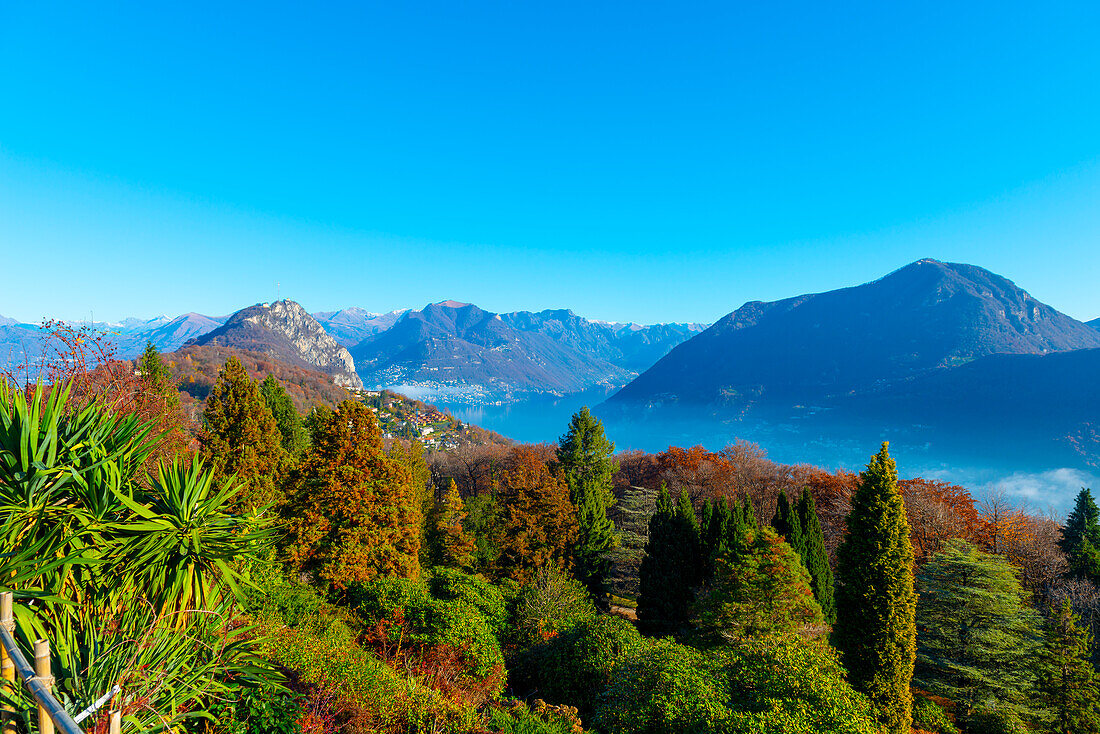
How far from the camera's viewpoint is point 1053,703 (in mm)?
13516

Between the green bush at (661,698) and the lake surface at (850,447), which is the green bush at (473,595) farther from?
the lake surface at (850,447)

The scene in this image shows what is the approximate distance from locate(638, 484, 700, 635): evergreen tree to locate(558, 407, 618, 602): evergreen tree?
4.00 meters

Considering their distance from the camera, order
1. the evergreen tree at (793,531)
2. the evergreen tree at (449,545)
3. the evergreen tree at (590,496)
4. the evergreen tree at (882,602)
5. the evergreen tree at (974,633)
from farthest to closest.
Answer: the evergreen tree at (590,496) < the evergreen tree at (449,545) < the evergreen tree at (793,531) < the evergreen tree at (974,633) < the evergreen tree at (882,602)

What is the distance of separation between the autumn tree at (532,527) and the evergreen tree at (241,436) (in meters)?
9.91

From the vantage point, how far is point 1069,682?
517 inches

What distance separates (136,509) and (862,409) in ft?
641

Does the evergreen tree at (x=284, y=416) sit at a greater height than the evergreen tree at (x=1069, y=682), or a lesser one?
greater

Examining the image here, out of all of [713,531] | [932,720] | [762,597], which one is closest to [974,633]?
[932,720]

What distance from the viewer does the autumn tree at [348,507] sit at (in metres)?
14.0

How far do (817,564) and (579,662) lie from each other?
44.2ft

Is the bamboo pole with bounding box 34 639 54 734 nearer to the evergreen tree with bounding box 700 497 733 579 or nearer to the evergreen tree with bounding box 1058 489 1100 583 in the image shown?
the evergreen tree with bounding box 700 497 733 579

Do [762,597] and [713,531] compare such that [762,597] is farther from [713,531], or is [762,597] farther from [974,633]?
[974,633]

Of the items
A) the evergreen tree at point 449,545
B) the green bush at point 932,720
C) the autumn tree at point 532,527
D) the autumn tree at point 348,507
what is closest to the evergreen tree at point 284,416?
the evergreen tree at point 449,545

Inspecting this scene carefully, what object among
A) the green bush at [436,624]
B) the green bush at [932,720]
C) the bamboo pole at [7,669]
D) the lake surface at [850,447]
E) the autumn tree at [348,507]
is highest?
the bamboo pole at [7,669]
